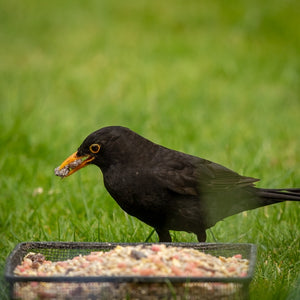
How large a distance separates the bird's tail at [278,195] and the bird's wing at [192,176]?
0.42ft

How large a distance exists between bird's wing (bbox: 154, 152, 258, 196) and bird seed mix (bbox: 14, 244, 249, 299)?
0.69 m

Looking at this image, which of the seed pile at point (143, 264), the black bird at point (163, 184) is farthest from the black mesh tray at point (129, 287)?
the black bird at point (163, 184)

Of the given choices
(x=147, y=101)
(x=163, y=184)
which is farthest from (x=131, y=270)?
(x=147, y=101)

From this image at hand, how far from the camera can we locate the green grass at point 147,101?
4.80 meters

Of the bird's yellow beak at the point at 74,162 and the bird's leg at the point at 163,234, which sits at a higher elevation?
the bird's yellow beak at the point at 74,162

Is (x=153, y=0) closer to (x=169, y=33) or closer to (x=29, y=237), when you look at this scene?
(x=169, y=33)

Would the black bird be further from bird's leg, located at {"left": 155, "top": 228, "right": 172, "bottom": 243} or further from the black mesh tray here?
the black mesh tray

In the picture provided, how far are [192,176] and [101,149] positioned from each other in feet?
2.02

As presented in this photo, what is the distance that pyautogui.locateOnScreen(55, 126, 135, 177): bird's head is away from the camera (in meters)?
4.08

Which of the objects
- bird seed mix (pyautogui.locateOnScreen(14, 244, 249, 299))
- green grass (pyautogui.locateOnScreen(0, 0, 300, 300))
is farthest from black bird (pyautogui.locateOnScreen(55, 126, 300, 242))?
bird seed mix (pyautogui.locateOnScreen(14, 244, 249, 299))

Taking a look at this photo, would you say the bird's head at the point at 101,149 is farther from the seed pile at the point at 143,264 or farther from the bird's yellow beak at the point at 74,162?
the seed pile at the point at 143,264

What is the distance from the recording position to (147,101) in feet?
28.5

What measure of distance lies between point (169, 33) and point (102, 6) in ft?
9.31

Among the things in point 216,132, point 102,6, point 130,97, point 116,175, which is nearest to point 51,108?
point 130,97
